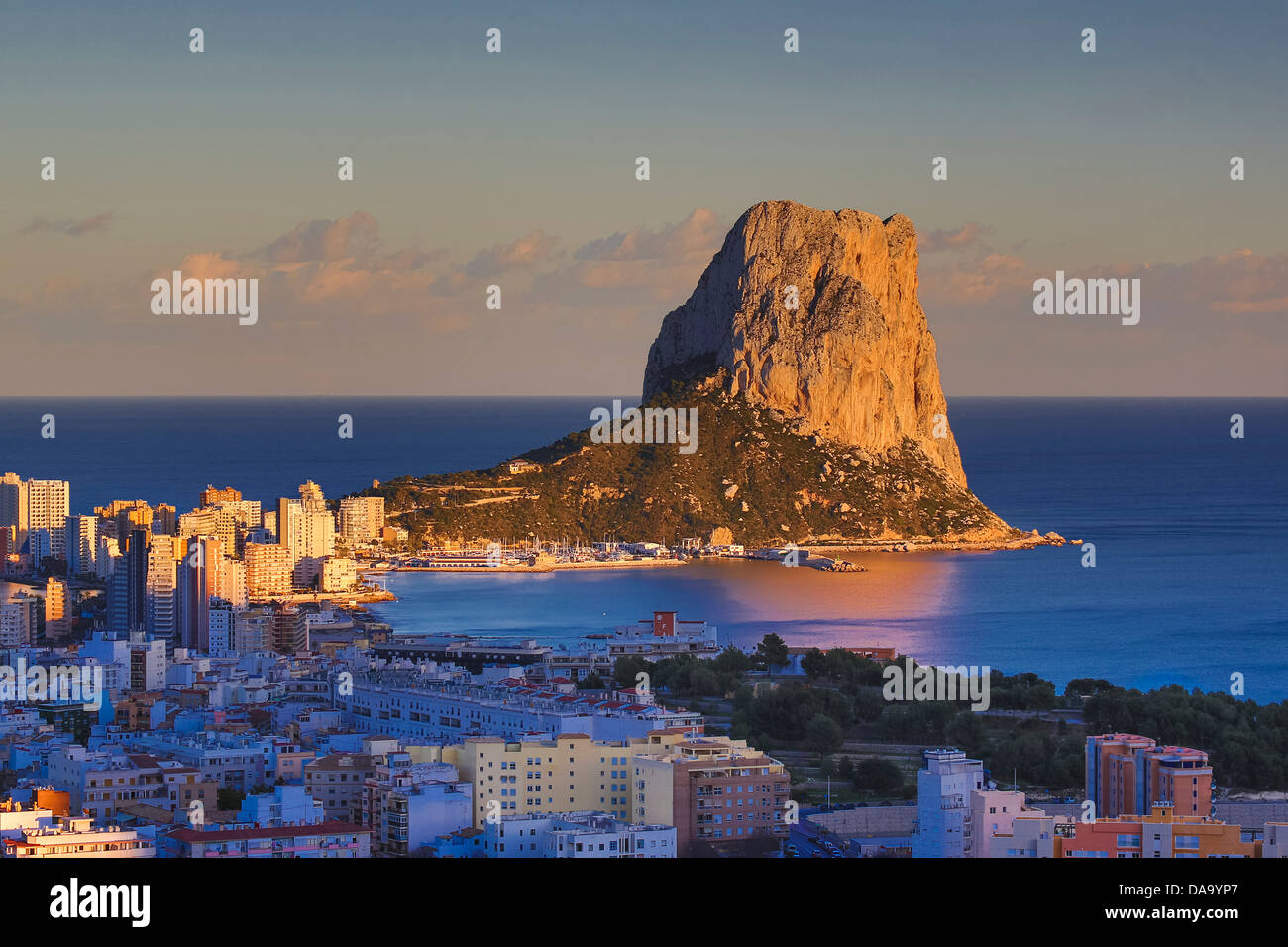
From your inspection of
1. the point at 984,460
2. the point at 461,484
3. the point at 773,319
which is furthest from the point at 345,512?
the point at 984,460

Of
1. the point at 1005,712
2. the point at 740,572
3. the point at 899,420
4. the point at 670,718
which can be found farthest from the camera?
the point at 899,420

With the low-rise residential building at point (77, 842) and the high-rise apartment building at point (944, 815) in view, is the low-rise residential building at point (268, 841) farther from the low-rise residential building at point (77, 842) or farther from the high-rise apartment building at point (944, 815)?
the high-rise apartment building at point (944, 815)

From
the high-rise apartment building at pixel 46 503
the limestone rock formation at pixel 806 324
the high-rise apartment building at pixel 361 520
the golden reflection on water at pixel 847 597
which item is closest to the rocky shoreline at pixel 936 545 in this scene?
the golden reflection on water at pixel 847 597

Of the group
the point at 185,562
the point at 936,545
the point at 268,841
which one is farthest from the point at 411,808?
the point at 936,545

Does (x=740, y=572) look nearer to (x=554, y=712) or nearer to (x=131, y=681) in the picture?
(x=131, y=681)

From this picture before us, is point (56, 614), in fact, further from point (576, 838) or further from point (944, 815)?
point (944, 815)

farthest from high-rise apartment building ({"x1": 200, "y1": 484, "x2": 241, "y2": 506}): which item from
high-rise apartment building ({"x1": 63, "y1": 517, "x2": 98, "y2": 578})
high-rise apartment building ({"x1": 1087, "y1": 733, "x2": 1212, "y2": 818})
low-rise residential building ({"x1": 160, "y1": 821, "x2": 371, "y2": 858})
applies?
low-rise residential building ({"x1": 160, "y1": 821, "x2": 371, "y2": 858})
